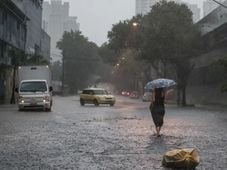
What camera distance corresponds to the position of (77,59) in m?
141

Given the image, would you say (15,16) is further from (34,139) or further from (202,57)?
(34,139)

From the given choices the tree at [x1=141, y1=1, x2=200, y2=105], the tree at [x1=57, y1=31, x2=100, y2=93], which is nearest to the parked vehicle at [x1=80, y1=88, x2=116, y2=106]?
the tree at [x1=141, y1=1, x2=200, y2=105]

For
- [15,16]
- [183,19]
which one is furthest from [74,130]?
[15,16]

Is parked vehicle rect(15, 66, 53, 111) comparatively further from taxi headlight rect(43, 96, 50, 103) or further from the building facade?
the building facade

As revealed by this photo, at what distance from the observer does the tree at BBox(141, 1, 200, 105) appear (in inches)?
2180

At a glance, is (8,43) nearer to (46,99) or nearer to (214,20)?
(214,20)

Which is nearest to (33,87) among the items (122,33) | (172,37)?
(172,37)

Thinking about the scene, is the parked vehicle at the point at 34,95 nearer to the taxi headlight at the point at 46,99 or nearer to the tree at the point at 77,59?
the taxi headlight at the point at 46,99

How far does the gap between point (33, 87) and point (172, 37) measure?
75.9ft

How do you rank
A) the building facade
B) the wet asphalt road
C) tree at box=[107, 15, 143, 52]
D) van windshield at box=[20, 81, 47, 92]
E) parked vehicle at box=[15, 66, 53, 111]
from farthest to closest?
tree at box=[107, 15, 143, 52]
the building facade
van windshield at box=[20, 81, 47, 92]
parked vehicle at box=[15, 66, 53, 111]
the wet asphalt road

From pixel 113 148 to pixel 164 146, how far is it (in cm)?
151

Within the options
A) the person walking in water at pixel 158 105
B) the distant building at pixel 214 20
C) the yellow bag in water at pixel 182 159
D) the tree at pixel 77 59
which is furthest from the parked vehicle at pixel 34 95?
the tree at pixel 77 59

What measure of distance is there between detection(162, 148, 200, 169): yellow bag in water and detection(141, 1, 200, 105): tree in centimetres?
4460

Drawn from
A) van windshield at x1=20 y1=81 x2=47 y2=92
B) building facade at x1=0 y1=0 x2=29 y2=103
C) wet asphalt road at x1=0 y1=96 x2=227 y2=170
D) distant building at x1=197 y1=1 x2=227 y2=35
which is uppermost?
distant building at x1=197 y1=1 x2=227 y2=35
